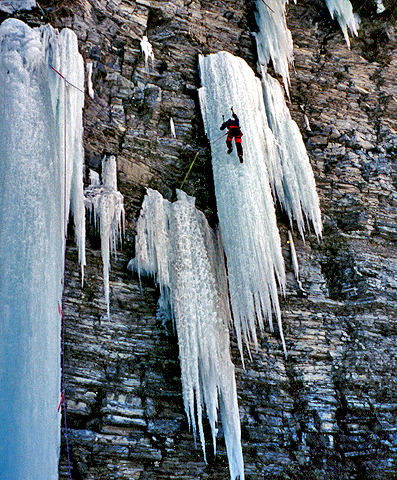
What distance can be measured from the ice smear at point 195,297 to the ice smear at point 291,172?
4.53 feet

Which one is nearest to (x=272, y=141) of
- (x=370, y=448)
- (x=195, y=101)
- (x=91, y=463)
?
(x=195, y=101)

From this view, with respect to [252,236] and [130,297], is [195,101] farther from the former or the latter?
[130,297]

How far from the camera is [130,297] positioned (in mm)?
6156

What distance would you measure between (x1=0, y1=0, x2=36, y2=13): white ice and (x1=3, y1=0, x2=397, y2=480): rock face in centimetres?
13

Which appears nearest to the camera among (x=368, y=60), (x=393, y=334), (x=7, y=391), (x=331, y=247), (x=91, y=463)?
A: (x=7, y=391)

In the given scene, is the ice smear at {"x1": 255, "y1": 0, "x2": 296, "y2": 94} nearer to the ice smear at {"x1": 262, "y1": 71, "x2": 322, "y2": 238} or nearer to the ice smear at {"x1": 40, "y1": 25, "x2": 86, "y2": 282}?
the ice smear at {"x1": 262, "y1": 71, "x2": 322, "y2": 238}

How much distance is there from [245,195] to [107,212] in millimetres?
1891

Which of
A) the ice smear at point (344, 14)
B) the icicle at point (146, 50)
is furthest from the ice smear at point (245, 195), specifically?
the ice smear at point (344, 14)

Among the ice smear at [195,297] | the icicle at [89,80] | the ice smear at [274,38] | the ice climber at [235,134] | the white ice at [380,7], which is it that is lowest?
the ice smear at [195,297]

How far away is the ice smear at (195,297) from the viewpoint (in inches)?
219

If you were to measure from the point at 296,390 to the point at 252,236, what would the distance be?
6.96 feet

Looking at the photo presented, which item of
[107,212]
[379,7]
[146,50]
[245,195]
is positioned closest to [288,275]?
[245,195]

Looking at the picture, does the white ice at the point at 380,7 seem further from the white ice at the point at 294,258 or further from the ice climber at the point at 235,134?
the white ice at the point at 294,258

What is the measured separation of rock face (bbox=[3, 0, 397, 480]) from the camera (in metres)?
5.59
